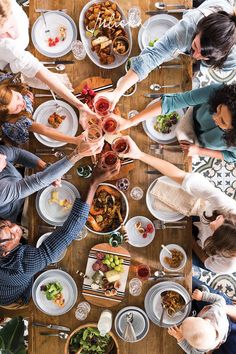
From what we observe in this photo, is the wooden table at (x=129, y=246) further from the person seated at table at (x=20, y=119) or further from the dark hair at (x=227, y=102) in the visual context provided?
the dark hair at (x=227, y=102)

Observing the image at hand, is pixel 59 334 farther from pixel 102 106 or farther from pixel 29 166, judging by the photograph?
pixel 102 106

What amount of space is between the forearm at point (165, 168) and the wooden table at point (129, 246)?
69mm

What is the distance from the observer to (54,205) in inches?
99.6

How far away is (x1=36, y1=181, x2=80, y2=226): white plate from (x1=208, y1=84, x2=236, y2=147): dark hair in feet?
3.09

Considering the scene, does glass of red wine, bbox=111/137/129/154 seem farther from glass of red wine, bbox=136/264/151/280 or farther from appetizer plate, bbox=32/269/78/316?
appetizer plate, bbox=32/269/78/316

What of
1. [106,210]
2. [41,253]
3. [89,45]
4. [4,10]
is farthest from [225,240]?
[4,10]

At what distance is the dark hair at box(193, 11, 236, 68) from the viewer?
2.12 meters

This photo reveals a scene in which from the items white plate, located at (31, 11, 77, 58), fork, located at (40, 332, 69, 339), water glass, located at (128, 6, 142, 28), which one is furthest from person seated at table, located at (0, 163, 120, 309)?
water glass, located at (128, 6, 142, 28)

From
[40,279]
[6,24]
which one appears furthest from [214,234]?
[6,24]

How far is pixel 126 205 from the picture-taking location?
8.02 ft

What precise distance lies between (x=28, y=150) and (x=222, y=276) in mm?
1943

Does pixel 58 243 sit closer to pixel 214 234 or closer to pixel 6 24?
pixel 214 234

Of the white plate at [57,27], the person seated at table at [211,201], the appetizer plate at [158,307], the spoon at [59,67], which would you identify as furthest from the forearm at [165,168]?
the white plate at [57,27]

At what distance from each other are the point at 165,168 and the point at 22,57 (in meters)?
1.08
